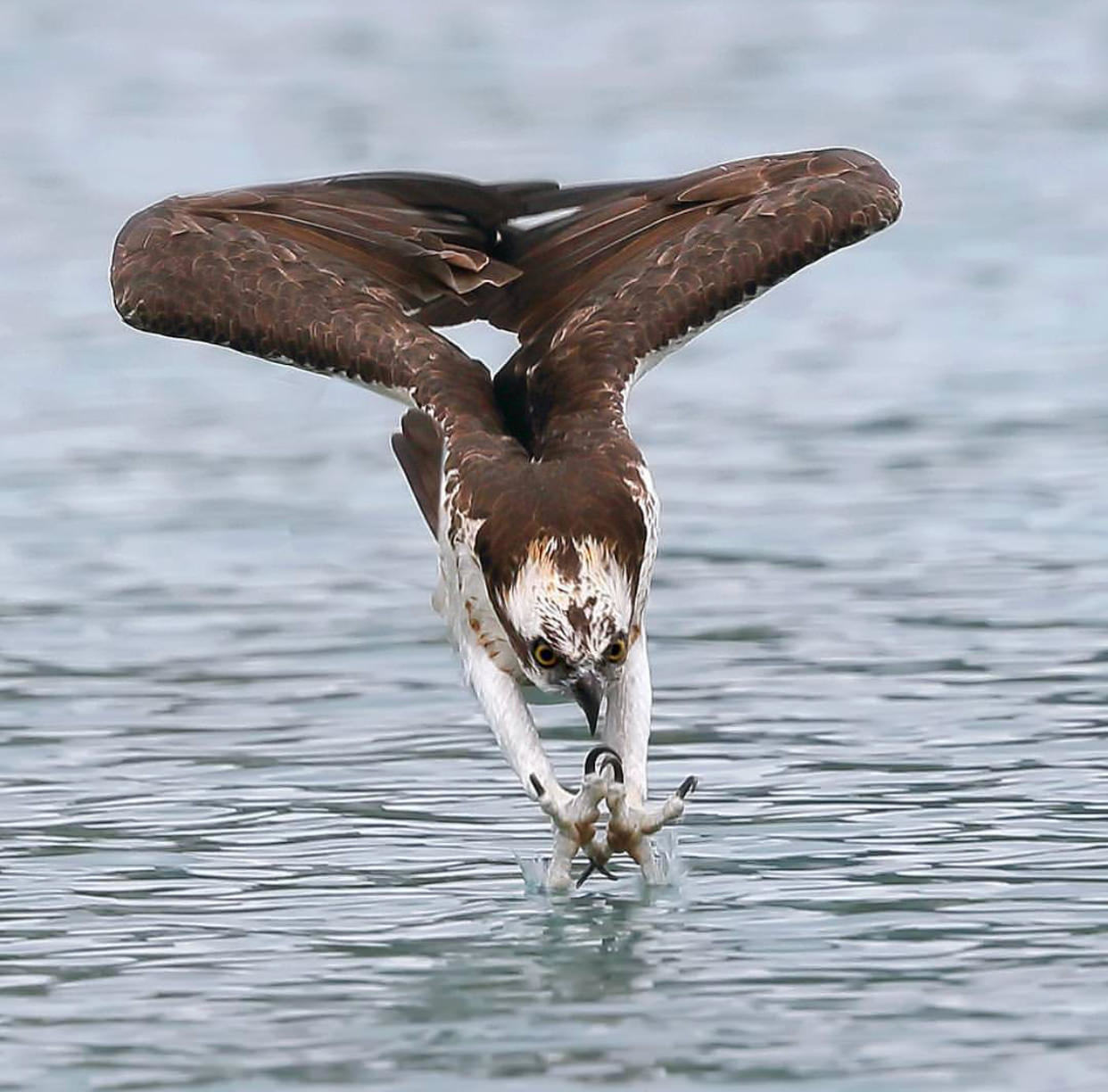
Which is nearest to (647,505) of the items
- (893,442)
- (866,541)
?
(866,541)

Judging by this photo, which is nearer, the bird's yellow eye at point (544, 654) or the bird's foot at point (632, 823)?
the bird's yellow eye at point (544, 654)

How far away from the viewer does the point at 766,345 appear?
22328 mm

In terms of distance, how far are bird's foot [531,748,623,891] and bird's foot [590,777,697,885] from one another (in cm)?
4

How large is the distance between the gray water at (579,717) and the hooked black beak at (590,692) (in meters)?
0.77

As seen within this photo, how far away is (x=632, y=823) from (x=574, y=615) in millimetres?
933

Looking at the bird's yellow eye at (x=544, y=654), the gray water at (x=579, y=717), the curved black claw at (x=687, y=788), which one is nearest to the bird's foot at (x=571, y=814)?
the gray water at (x=579, y=717)

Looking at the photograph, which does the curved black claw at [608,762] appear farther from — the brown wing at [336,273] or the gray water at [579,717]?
the brown wing at [336,273]

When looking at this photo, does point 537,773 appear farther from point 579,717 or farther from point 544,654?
point 579,717

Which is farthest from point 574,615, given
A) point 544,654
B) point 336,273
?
point 336,273

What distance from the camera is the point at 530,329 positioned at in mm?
13523

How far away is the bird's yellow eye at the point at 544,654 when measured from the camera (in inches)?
450

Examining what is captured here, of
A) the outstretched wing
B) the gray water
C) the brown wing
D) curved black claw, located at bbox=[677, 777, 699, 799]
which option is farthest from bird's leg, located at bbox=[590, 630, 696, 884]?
the brown wing

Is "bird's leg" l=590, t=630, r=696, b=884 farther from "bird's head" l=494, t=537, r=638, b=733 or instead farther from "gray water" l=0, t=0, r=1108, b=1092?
"bird's head" l=494, t=537, r=638, b=733

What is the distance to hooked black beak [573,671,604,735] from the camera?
11.5 meters
